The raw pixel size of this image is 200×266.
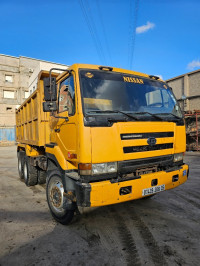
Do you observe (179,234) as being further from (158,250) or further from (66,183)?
(66,183)

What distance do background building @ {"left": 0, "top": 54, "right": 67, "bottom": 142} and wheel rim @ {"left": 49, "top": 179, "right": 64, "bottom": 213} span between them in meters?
31.1

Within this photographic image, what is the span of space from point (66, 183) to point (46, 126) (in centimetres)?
173

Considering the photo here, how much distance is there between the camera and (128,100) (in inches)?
131

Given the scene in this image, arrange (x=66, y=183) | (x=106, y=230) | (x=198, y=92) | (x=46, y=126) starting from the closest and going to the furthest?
(x=66, y=183)
(x=106, y=230)
(x=46, y=126)
(x=198, y=92)

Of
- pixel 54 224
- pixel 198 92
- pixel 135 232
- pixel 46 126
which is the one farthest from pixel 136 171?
pixel 198 92

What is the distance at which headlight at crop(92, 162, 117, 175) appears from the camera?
2682mm

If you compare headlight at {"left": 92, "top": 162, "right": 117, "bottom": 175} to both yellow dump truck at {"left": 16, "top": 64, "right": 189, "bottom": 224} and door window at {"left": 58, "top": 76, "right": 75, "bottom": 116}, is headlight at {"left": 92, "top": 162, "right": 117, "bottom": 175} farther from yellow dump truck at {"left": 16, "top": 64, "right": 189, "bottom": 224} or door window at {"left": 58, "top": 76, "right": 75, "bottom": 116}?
door window at {"left": 58, "top": 76, "right": 75, "bottom": 116}

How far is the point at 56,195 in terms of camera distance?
3.48 m

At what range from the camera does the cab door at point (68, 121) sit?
2897mm

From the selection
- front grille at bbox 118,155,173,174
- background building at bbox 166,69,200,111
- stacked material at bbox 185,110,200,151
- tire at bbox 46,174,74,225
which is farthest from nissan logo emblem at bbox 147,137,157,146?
background building at bbox 166,69,200,111

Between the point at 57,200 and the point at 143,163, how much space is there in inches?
66.6

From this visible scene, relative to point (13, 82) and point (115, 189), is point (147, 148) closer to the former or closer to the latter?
point (115, 189)

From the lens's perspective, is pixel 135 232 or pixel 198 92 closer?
pixel 135 232

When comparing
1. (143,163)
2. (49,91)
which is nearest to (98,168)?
(143,163)
